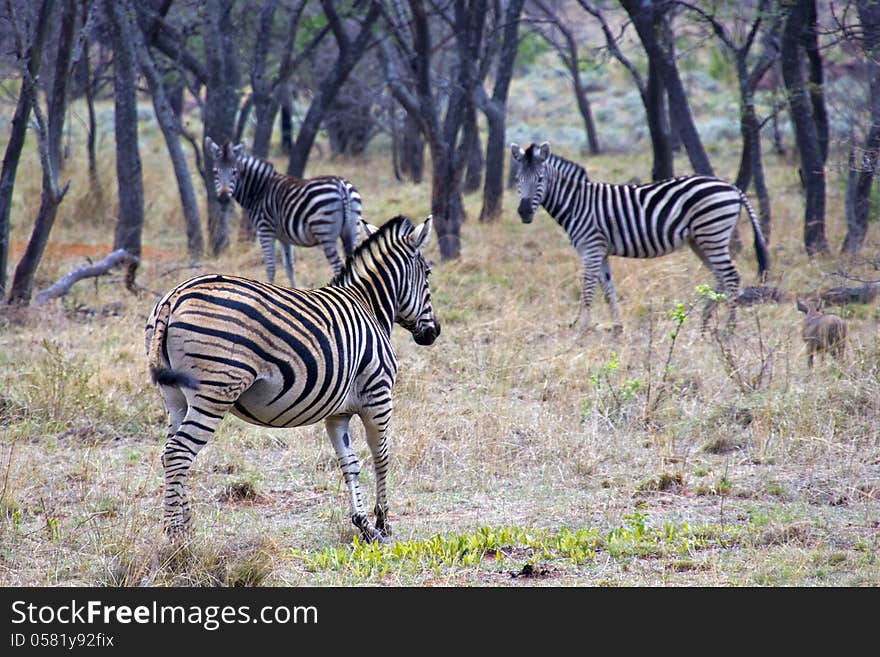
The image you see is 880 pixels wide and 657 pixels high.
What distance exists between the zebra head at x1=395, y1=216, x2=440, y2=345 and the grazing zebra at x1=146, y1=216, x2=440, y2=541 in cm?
20

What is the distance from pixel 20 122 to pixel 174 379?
24.0 feet

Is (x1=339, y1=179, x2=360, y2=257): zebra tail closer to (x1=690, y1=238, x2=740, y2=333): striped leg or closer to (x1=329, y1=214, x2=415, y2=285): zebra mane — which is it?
(x1=690, y1=238, x2=740, y2=333): striped leg

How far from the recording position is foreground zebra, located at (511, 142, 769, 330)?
37.6 ft

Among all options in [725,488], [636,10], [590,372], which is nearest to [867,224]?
[636,10]

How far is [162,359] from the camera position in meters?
5.12

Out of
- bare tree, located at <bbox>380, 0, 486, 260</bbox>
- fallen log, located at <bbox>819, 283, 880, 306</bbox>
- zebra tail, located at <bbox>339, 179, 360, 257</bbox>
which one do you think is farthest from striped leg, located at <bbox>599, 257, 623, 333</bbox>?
zebra tail, located at <bbox>339, 179, 360, 257</bbox>

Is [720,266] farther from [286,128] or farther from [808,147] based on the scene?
[286,128]

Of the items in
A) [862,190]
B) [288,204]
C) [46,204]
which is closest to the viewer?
[46,204]

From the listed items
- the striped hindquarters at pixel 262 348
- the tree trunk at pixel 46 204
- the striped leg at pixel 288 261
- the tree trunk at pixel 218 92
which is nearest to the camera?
the striped hindquarters at pixel 262 348

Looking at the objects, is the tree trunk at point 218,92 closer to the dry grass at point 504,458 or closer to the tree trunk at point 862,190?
the dry grass at point 504,458

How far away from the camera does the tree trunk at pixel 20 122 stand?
10.8 metres

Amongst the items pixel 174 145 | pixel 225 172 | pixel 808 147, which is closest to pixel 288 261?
pixel 225 172

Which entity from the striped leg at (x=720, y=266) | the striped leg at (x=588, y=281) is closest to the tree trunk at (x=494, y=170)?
the striped leg at (x=588, y=281)
